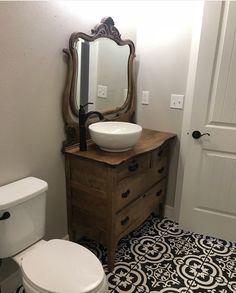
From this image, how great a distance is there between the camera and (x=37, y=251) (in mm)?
1357

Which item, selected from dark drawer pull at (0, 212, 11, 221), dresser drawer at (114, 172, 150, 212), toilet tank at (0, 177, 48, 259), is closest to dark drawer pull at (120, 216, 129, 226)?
dresser drawer at (114, 172, 150, 212)

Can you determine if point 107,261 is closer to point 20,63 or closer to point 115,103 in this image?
point 115,103

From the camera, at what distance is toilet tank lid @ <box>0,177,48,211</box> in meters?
1.29

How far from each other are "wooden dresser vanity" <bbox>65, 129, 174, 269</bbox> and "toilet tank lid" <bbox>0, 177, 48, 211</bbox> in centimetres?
35

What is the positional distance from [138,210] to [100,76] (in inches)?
43.1

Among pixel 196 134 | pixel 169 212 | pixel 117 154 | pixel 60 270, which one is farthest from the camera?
pixel 169 212

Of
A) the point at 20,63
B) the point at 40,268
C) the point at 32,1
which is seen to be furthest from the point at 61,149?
the point at 32,1

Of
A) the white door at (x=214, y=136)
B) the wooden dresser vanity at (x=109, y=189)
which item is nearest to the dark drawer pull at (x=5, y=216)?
the wooden dresser vanity at (x=109, y=189)

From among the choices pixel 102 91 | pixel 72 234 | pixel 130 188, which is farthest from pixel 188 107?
pixel 72 234

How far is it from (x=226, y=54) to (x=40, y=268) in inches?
69.9

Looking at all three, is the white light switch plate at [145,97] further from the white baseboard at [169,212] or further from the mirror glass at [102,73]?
the white baseboard at [169,212]

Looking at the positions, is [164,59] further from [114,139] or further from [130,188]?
[130,188]

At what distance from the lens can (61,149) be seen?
1.78 m

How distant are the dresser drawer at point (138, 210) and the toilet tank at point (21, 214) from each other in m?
0.54
